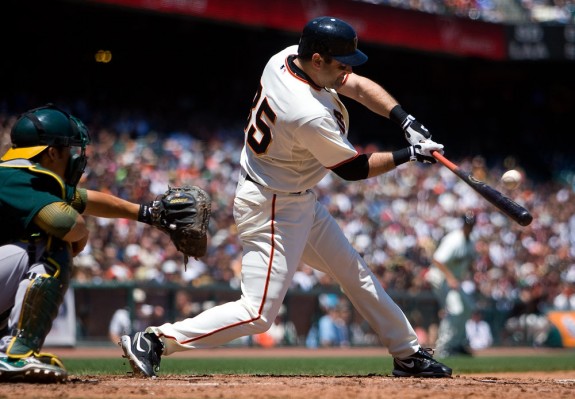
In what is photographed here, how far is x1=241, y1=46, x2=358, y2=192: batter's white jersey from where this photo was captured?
5.06 meters

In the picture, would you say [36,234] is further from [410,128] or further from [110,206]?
[410,128]

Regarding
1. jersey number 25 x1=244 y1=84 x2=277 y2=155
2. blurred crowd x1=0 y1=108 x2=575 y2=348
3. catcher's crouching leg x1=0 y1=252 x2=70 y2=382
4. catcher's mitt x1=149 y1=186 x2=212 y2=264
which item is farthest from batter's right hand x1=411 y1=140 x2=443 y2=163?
blurred crowd x1=0 y1=108 x2=575 y2=348

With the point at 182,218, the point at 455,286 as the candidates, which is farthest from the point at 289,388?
the point at 455,286

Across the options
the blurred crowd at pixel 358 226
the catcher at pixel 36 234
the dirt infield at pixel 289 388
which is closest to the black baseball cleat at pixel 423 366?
the dirt infield at pixel 289 388

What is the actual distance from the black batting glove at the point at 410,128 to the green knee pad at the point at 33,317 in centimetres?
224

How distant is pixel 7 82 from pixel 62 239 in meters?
13.6

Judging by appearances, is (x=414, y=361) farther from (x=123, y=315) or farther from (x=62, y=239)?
(x=123, y=315)

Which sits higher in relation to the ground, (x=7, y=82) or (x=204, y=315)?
(x=7, y=82)

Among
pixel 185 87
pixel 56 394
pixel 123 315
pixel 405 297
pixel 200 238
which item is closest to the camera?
pixel 56 394

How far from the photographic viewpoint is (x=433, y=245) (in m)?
17.8

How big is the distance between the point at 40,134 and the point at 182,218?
0.90m

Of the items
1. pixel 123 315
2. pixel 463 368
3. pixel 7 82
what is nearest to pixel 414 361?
pixel 463 368

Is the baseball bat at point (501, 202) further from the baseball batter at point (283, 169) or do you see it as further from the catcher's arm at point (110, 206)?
the catcher's arm at point (110, 206)

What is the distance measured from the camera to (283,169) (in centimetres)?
533
